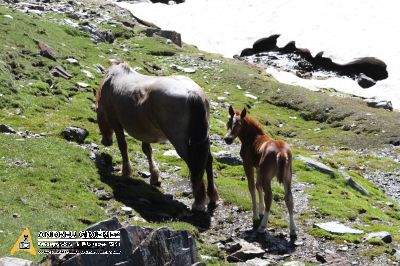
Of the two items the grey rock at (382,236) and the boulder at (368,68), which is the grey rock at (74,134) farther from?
the boulder at (368,68)

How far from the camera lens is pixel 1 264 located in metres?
10.5

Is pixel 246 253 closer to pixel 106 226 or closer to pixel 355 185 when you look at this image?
pixel 106 226

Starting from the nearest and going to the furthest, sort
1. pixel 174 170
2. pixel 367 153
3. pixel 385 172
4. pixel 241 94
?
pixel 174 170
pixel 385 172
pixel 367 153
pixel 241 94

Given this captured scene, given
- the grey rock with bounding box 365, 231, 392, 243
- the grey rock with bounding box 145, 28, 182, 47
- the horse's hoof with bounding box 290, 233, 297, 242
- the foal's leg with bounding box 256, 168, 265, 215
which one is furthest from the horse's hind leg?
the grey rock with bounding box 145, 28, 182, 47

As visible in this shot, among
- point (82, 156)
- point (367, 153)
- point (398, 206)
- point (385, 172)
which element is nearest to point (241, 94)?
point (367, 153)

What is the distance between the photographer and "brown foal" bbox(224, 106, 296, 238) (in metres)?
16.2

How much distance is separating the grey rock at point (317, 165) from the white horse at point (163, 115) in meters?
8.68

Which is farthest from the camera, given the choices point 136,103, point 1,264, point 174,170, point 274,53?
point 274,53

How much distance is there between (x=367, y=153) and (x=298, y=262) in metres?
23.5

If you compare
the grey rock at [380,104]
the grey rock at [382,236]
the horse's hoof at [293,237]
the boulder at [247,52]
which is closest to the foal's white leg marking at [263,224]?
the horse's hoof at [293,237]

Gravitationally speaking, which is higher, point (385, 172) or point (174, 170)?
point (174, 170)

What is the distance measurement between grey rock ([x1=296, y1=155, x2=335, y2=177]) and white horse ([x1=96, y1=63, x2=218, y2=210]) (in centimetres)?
868

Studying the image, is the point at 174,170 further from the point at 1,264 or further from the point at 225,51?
the point at 225,51

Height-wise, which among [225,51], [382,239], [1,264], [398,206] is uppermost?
[1,264]
